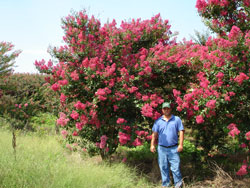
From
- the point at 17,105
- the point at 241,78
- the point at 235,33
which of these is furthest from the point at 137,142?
the point at 17,105

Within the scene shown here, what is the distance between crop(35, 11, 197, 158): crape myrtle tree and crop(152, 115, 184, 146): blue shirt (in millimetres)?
382

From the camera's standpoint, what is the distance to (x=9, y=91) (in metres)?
12.1

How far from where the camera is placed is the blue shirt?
480cm

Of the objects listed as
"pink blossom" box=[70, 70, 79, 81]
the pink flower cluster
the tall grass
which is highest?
"pink blossom" box=[70, 70, 79, 81]

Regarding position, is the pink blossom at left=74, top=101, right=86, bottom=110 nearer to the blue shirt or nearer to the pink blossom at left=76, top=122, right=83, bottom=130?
the pink blossom at left=76, top=122, right=83, bottom=130

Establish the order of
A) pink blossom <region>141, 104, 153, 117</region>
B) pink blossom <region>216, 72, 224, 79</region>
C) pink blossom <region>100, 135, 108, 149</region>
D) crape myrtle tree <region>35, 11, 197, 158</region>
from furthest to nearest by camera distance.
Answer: pink blossom <region>100, 135, 108, 149</region>, crape myrtle tree <region>35, 11, 197, 158</region>, pink blossom <region>141, 104, 153, 117</region>, pink blossom <region>216, 72, 224, 79</region>

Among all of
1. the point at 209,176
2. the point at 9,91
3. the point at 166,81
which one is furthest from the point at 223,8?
the point at 9,91

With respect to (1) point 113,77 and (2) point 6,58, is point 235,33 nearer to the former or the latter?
(1) point 113,77

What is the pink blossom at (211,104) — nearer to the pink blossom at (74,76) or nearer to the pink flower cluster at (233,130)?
the pink flower cluster at (233,130)

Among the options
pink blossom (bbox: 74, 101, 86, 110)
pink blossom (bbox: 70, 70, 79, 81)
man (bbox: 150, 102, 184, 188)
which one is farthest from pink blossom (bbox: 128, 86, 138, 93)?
pink blossom (bbox: 70, 70, 79, 81)

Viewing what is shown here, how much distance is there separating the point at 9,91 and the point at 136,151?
7.33 m

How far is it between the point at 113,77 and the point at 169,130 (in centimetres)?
157

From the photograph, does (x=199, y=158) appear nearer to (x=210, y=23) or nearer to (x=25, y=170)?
(x=210, y=23)

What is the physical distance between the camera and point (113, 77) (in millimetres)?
5383
